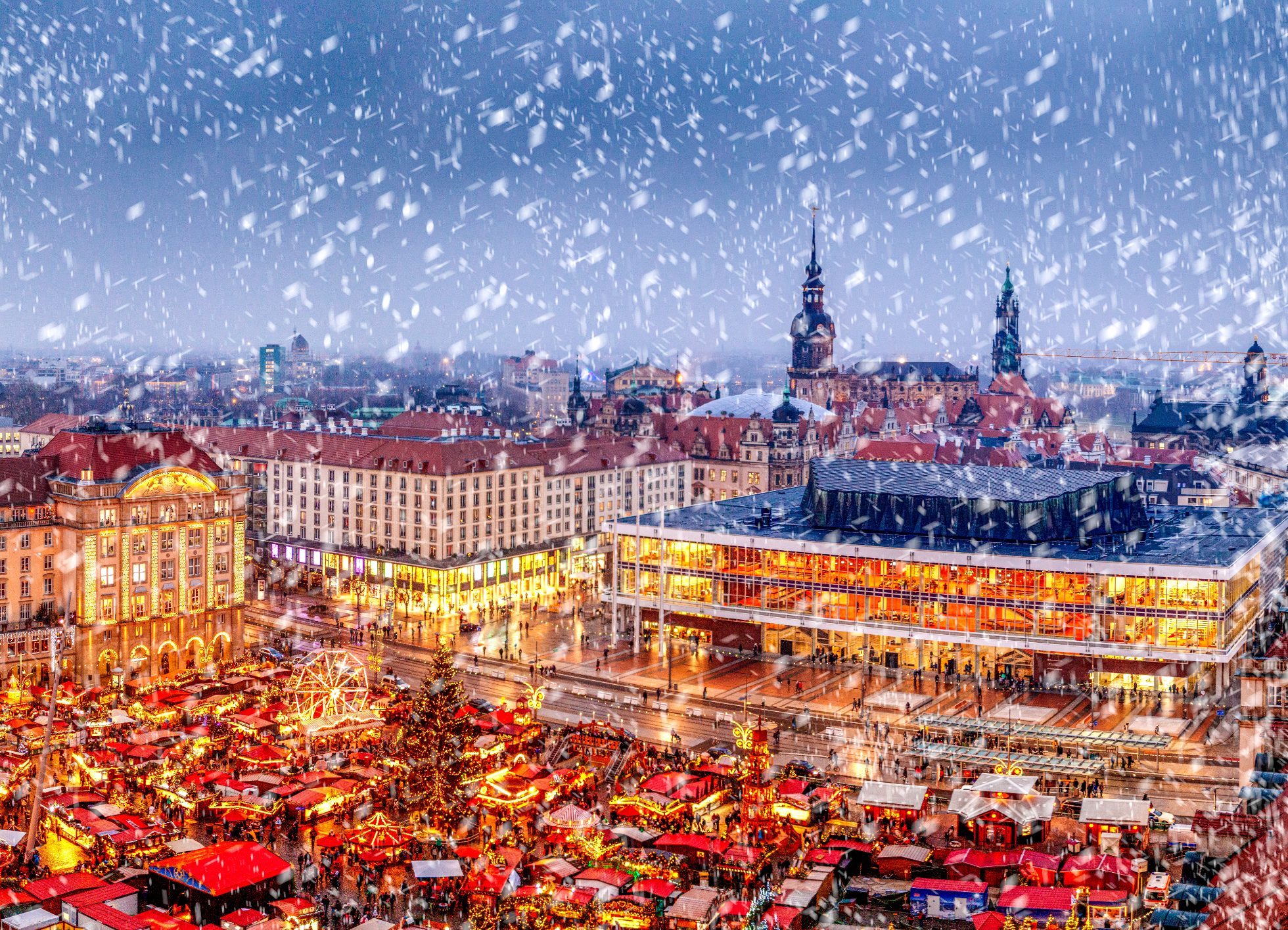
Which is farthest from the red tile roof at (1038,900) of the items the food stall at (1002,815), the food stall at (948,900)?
the food stall at (1002,815)

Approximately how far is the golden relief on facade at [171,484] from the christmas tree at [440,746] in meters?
26.8

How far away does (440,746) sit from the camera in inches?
1587

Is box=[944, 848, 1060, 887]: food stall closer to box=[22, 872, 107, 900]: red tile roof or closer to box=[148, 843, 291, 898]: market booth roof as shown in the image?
box=[148, 843, 291, 898]: market booth roof

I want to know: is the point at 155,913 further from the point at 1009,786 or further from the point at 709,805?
the point at 1009,786

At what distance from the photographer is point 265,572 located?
8750cm

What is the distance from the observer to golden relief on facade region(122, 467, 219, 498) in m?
61.8

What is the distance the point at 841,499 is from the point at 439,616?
24.6 m

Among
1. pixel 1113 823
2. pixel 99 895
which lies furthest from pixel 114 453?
pixel 1113 823

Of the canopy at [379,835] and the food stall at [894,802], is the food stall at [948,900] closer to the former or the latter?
the food stall at [894,802]

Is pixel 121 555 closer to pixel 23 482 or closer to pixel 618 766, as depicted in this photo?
pixel 23 482

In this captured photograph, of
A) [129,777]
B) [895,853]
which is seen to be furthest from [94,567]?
[895,853]

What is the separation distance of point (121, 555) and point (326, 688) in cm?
1870

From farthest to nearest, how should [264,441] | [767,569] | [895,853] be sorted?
1. [264,441]
2. [767,569]
3. [895,853]

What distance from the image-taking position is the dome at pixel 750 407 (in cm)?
13575
